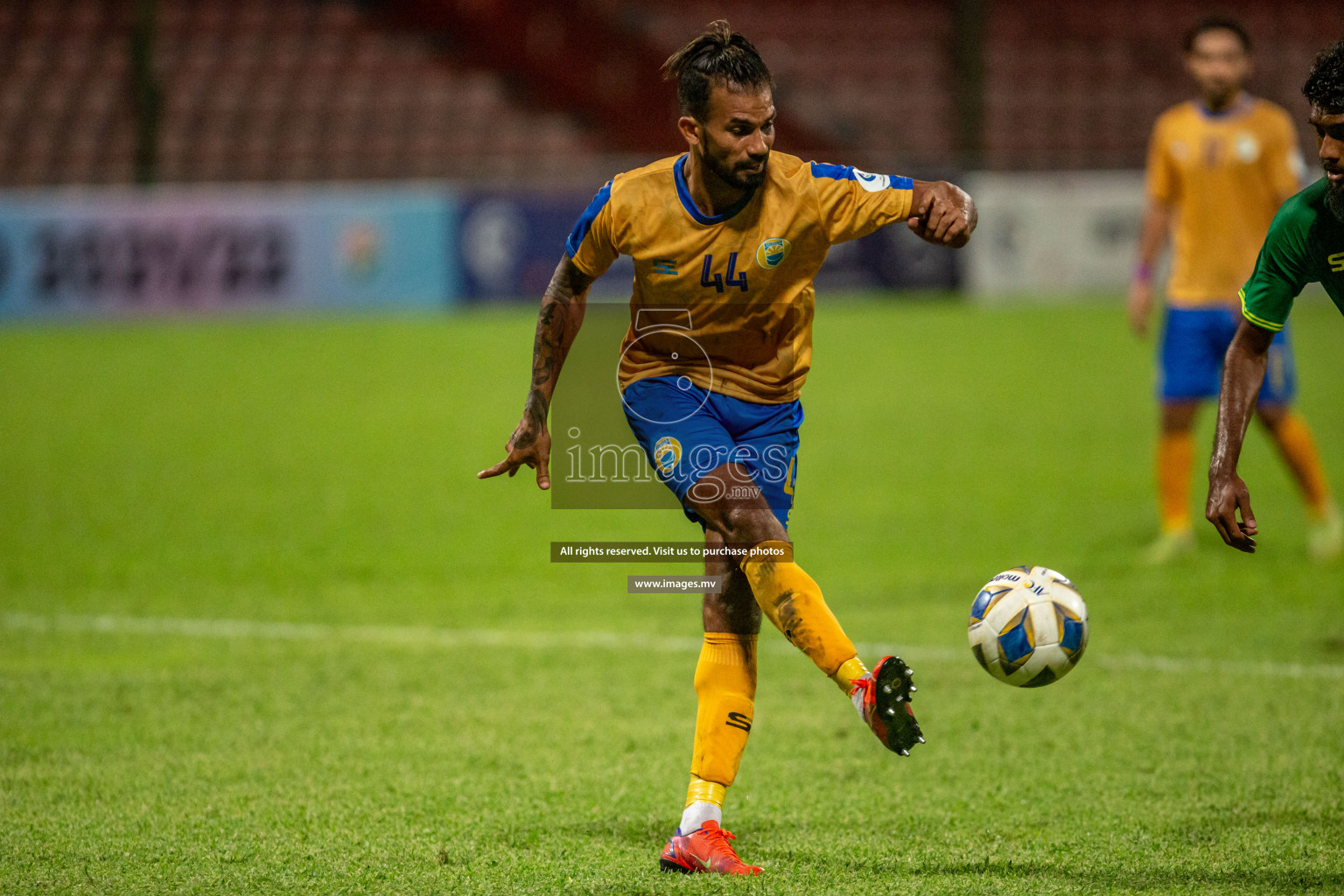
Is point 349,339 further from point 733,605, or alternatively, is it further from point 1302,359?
point 733,605

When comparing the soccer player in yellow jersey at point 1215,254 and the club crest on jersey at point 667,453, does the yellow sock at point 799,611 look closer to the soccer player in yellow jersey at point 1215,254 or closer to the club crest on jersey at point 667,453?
the club crest on jersey at point 667,453

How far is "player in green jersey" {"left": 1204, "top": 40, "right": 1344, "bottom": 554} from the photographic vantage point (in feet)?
12.5

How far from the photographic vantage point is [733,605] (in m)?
3.99

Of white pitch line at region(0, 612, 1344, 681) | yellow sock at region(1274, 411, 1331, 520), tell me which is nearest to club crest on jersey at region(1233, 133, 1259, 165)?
yellow sock at region(1274, 411, 1331, 520)

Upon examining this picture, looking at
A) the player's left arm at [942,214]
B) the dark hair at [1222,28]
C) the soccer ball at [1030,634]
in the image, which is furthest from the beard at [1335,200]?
the dark hair at [1222,28]

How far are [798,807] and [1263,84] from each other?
24901 mm

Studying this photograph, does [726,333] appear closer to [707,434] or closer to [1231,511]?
[707,434]

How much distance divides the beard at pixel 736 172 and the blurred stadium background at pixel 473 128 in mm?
16050

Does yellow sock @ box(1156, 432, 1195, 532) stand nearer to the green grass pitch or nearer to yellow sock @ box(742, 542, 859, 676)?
the green grass pitch

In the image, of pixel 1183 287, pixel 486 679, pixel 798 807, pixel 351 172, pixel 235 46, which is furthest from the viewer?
pixel 235 46

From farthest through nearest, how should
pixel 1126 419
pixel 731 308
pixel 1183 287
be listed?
A: pixel 1126 419
pixel 1183 287
pixel 731 308

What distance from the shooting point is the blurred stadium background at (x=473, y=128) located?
19891 mm

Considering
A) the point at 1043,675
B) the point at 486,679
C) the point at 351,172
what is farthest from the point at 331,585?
the point at 351,172

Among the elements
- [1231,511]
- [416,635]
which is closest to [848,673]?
[1231,511]
